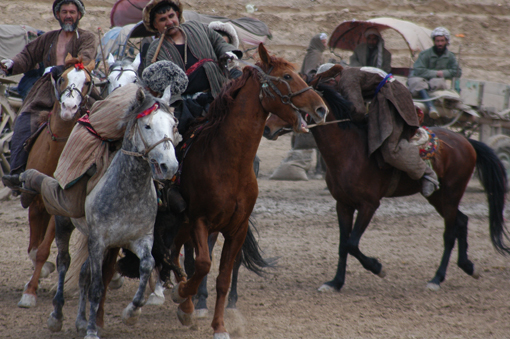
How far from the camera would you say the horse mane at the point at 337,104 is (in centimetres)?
556

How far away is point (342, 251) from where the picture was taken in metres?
5.64

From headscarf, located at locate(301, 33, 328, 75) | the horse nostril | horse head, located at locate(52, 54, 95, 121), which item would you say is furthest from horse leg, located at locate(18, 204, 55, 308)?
headscarf, located at locate(301, 33, 328, 75)

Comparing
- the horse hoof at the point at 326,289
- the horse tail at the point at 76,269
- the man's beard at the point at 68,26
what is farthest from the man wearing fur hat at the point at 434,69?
the horse tail at the point at 76,269

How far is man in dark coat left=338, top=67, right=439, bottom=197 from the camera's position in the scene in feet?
18.1

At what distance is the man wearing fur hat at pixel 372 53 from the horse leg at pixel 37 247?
7167 mm

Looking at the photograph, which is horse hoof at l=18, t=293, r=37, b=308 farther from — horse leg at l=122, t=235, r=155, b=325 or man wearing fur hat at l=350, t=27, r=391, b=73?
man wearing fur hat at l=350, t=27, r=391, b=73

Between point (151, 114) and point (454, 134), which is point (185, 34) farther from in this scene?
point (454, 134)

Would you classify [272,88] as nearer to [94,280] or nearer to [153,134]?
[153,134]

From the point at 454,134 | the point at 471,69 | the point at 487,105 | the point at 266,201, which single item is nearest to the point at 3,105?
the point at 266,201

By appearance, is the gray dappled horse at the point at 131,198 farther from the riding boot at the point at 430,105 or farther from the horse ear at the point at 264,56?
the riding boot at the point at 430,105

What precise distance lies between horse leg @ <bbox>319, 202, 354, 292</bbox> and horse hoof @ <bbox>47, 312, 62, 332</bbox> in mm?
2619

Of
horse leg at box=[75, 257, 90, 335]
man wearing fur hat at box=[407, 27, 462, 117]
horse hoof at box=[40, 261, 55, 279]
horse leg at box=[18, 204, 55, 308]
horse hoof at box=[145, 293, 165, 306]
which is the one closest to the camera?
horse leg at box=[75, 257, 90, 335]

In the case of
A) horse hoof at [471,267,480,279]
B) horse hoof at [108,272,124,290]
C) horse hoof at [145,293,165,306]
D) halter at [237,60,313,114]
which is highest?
halter at [237,60,313,114]

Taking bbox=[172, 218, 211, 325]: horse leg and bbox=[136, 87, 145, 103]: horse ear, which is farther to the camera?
bbox=[172, 218, 211, 325]: horse leg
